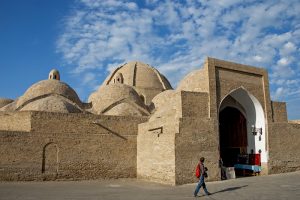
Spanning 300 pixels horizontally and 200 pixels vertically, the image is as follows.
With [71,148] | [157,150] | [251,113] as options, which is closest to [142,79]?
[251,113]

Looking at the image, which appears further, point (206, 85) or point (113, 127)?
point (113, 127)

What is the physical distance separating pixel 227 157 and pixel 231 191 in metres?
7.25

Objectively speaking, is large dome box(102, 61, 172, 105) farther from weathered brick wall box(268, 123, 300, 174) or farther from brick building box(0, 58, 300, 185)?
weathered brick wall box(268, 123, 300, 174)

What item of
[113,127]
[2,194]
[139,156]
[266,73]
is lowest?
[2,194]

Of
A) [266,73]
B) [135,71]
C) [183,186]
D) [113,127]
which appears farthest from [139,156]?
[135,71]

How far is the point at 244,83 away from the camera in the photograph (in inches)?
595

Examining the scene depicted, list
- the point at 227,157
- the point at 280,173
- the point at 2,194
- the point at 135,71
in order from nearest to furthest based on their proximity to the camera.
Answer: the point at 2,194, the point at 280,173, the point at 227,157, the point at 135,71

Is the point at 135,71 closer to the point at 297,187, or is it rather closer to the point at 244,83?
the point at 244,83

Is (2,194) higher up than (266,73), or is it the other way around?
(266,73)

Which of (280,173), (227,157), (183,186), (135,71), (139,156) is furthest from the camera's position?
(135,71)

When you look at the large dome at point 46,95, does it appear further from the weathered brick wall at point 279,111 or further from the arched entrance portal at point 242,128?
the weathered brick wall at point 279,111

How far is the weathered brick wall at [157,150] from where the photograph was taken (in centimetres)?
1286

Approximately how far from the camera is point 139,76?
100ft

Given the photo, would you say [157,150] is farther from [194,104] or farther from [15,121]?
[15,121]
